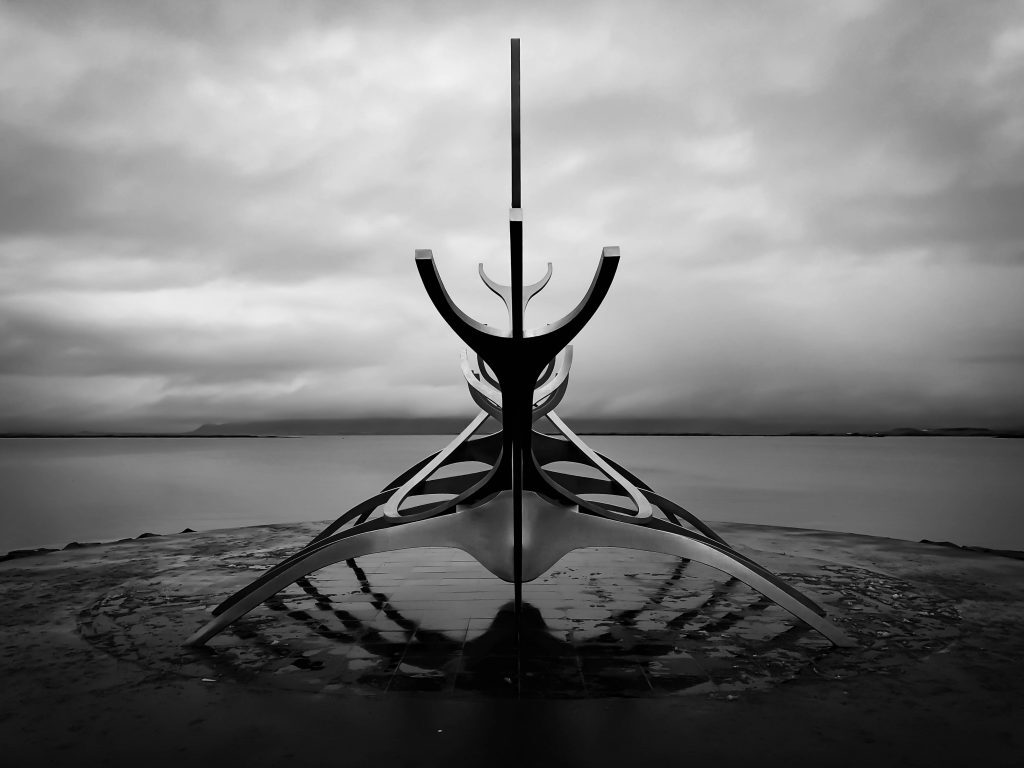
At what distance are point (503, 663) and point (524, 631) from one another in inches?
42.5

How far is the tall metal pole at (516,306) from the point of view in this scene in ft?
21.5

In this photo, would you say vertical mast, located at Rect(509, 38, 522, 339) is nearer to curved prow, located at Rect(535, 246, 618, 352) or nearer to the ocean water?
curved prow, located at Rect(535, 246, 618, 352)

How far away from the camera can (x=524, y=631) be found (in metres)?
7.67

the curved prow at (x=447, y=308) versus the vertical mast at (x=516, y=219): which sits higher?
the vertical mast at (x=516, y=219)

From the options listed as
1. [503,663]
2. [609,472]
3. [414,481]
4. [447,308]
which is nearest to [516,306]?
[447,308]

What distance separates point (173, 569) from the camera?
1127cm

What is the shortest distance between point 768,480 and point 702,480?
11.4ft

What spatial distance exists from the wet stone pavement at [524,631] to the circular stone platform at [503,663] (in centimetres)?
3

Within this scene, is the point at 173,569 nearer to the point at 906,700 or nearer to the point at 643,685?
the point at 643,685

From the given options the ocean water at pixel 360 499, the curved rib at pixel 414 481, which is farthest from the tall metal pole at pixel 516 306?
the ocean water at pixel 360 499

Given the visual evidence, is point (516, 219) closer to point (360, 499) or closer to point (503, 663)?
point (503, 663)

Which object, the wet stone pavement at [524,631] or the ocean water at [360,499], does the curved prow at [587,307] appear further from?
the ocean water at [360,499]

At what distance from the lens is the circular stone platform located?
206 inches

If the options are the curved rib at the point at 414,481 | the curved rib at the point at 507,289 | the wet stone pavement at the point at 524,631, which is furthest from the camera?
the curved rib at the point at 507,289
